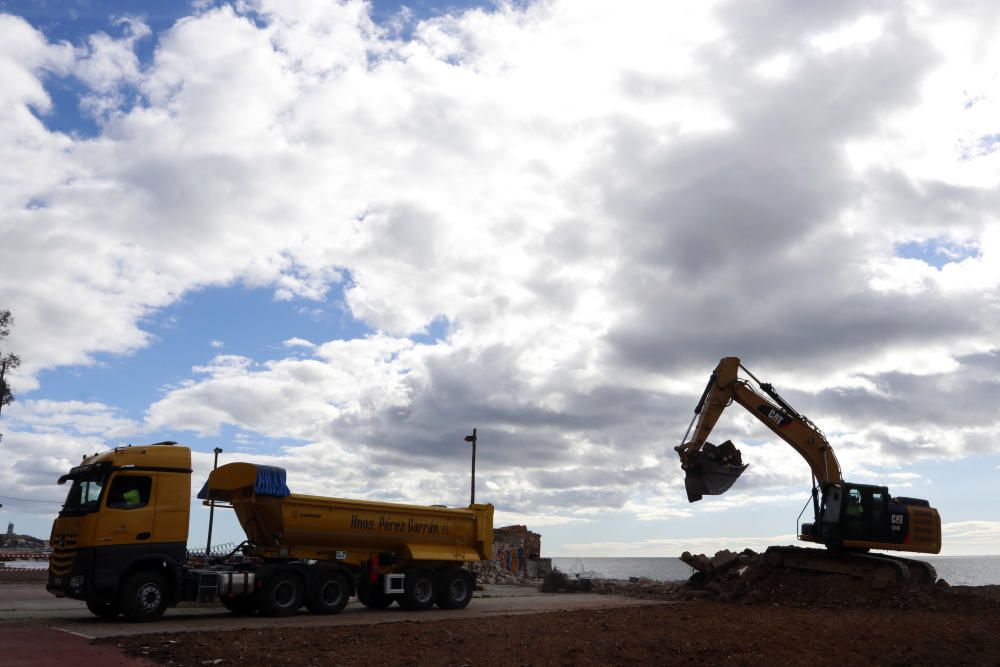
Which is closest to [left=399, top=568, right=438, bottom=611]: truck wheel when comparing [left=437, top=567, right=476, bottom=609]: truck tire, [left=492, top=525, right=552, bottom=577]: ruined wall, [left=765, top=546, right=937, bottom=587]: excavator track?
[left=437, top=567, right=476, bottom=609]: truck tire

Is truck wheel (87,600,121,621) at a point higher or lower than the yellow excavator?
lower

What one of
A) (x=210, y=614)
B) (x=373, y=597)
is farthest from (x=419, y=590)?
(x=210, y=614)

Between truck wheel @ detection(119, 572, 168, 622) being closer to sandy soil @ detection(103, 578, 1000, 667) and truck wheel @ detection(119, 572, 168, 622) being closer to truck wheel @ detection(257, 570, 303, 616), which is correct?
truck wheel @ detection(257, 570, 303, 616)

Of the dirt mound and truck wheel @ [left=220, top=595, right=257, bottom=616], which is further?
the dirt mound

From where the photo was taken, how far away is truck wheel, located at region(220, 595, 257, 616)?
67.6ft

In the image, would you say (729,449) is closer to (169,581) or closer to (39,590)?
(169,581)

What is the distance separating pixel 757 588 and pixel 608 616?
7.63 meters

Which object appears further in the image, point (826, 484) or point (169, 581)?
point (826, 484)

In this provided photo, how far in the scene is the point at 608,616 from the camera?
64.8ft

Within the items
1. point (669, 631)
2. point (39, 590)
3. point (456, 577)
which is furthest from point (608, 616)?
point (39, 590)

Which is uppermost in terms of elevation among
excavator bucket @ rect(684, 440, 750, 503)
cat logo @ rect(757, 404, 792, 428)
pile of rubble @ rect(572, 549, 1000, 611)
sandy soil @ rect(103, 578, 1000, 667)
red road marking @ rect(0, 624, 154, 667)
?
cat logo @ rect(757, 404, 792, 428)

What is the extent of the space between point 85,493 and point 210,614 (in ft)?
15.6

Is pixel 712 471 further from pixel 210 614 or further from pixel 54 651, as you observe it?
pixel 54 651

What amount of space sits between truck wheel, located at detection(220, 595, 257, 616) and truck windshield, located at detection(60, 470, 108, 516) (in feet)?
13.2
